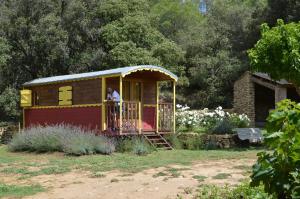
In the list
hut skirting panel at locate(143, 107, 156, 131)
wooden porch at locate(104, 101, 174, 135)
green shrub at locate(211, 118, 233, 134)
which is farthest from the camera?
hut skirting panel at locate(143, 107, 156, 131)

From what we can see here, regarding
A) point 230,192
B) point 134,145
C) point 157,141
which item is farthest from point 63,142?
point 230,192

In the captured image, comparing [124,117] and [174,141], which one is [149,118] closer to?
[174,141]

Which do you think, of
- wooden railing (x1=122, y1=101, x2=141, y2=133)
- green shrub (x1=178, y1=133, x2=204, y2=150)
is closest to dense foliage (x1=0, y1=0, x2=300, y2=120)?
wooden railing (x1=122, y1=101, x2=141, y2=133)

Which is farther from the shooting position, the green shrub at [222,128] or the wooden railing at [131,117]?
the green shrub at [222,128]

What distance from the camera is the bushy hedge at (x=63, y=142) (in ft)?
45.3

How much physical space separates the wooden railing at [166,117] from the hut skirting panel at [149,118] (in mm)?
238

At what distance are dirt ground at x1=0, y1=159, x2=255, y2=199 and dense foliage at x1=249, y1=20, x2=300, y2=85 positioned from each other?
13.5ft

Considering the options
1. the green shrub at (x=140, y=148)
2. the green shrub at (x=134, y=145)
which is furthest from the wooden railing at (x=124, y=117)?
the green shrub at (x=140, y=148)

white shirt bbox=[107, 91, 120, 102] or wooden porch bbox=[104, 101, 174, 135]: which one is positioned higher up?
white shirt bbox=[107, 91, 120, 102]

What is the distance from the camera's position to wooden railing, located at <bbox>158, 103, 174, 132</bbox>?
1786 centimetres

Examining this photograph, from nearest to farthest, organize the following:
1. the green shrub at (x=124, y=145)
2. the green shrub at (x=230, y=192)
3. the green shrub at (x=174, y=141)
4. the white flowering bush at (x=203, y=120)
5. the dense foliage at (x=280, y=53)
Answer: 1. the green shrub at (x=230, y=192)
2. the dense foliage at (x=280, y=53)
3. the green shrub at (x=124, y=145)
4. the green shrub at (x=174, y=141)
5. the white flowering bush at (x=203, y=120)

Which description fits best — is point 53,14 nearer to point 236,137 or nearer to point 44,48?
point 44,48

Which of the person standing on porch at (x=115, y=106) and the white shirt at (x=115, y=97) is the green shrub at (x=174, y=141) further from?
the white shirt at (x=115, y=97)

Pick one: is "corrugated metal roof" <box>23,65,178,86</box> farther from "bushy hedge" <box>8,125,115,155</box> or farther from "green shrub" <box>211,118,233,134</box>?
"green shrub" <box>211,118,233,134</box>
